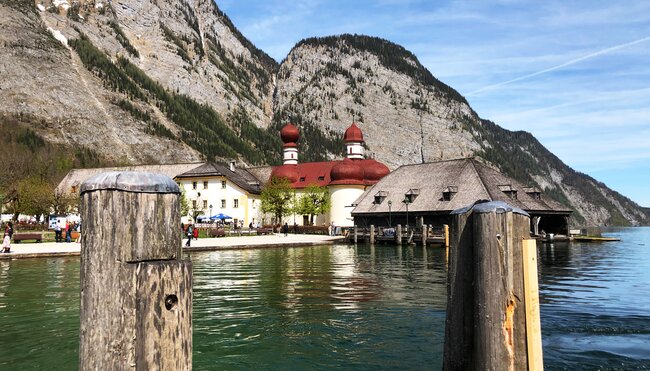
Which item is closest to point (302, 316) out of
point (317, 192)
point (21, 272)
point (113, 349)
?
point (113, 349)

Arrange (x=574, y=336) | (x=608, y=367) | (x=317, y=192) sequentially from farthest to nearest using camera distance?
(x=317, y=192) → (x=574, y=336) → (x=608, y=367)

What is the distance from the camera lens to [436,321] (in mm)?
12445

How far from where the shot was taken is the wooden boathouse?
52.9 m

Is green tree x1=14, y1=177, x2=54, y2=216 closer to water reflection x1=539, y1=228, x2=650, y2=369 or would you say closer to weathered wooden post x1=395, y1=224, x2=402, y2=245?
weathered wooden post x1=395, y1=224, x2=402, y2=245

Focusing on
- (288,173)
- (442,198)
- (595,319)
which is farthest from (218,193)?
(595,319)

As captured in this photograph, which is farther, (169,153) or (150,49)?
(150,49)

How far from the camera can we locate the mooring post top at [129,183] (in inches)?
132

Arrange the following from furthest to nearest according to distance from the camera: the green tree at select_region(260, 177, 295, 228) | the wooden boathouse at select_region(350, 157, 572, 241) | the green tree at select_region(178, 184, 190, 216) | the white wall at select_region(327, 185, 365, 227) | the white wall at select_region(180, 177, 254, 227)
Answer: the white wall at select_region(180, 177, 254, 227), the green tree at select_region(260, 177, 295, 228), the white wall at select_region(327, 185, 365, 227), the green tree at select_region(178, 184, 190, 216), the wooden boathouse at select_region(350, 157, 572, 241)

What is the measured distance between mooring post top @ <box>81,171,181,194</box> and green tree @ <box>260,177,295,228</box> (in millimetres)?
72763

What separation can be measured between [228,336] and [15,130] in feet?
468

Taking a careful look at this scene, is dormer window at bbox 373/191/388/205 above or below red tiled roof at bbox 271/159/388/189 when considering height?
below

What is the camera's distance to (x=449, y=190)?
53.8 meters

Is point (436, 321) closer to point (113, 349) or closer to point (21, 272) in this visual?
point (113, 349)

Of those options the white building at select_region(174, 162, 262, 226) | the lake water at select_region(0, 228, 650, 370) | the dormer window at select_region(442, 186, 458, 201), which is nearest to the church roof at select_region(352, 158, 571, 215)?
the dormer window at select_region(442, 186, 458, 201)
